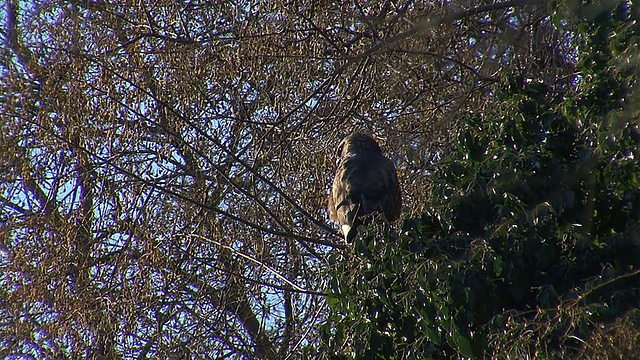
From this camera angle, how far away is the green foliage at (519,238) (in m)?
4.05

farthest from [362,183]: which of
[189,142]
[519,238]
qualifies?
[519,238]

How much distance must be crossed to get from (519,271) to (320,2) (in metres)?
3.01

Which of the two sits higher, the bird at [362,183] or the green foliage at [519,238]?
the bird at [362,183]

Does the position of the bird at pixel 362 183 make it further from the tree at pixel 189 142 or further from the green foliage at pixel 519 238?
the green foliage at pixel 519 238

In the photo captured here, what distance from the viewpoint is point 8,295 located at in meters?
6.96

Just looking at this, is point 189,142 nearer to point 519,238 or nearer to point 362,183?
point 362,183

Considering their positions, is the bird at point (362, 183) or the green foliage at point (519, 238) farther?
the bird at point (362, 183)

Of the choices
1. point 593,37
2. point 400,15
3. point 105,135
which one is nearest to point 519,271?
point 593,37

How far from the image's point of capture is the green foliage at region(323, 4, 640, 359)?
4047 mm

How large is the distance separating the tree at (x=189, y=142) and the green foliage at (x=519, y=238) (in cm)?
146

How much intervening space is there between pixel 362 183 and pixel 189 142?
50.9 inches

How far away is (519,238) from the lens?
13.8 feet

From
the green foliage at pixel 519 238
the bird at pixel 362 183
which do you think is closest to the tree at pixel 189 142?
the bird at pixel 362 183

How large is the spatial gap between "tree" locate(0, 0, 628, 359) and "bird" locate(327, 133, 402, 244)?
7.6 inches
